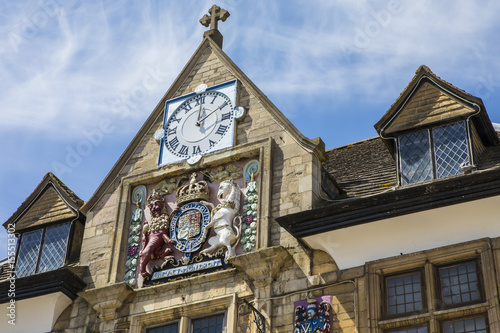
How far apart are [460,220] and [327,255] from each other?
273 centimetres

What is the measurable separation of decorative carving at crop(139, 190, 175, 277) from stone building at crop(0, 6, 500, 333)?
0.14ft

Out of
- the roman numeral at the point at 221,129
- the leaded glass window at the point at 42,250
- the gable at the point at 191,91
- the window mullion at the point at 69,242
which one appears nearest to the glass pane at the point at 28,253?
the leaded glass window at the point at 42,250

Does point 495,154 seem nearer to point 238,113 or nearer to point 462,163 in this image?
point 462,163

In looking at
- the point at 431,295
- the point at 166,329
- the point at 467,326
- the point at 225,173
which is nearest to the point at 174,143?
the point at 225,173

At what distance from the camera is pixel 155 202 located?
72.5ft

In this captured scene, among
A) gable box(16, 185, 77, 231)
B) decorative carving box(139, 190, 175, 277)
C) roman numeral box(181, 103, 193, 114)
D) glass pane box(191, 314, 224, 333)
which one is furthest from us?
gable box(16, 185, 77, 231)

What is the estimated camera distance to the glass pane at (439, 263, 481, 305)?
17625mm

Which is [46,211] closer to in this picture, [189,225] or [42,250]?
[42,250]

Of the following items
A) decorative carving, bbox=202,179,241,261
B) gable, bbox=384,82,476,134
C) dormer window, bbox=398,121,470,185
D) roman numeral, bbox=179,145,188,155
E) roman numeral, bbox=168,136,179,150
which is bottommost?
decorative carving, bbox=202,179,241,261

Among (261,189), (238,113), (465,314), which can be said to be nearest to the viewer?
(465,314)

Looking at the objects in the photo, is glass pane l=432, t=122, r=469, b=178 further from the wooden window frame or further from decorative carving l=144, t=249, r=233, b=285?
decorative carving l=144, t=249, r=233, b=285

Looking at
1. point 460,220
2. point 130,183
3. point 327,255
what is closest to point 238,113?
point 130,183

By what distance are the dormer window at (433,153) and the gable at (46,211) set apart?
26.0ft

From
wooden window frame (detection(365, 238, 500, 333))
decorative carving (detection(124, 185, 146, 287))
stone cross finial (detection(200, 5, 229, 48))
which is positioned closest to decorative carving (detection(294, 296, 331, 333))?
wooden window frame (detection(365, 238, 500, 333))
